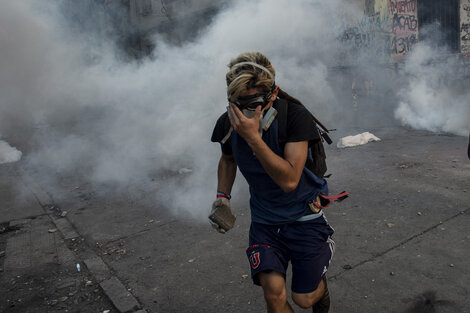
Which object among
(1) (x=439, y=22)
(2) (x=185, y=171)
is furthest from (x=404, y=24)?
(2) (x=185, y=171)

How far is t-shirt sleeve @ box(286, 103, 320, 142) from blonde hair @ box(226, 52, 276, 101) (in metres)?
0.16

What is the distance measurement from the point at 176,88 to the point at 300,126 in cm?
616

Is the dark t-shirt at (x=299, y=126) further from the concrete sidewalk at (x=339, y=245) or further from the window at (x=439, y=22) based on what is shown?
the window at (x=439, y=22)

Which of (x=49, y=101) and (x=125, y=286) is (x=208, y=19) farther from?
(x=125, y=286)

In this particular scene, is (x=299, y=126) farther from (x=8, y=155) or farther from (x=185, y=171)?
(x=8, y=155)

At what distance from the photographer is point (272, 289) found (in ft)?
6.30

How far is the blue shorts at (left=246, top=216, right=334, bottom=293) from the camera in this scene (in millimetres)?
1993

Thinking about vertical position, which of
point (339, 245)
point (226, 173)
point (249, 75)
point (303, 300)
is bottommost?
point (339, 245)

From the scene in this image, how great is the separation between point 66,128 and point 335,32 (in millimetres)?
7419

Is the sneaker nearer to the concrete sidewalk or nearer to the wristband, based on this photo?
the concrete sidewalk

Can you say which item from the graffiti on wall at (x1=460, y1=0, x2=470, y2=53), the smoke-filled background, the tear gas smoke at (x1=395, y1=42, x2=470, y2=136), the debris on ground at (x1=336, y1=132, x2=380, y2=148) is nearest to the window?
the graffiti on wall at (x1=460, y1=0, x2=470, y2=53)

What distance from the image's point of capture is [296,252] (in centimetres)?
201

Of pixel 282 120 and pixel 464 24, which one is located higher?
pixel 282 120

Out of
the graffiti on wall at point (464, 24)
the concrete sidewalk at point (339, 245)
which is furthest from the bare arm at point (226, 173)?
the graffiti on wall at point (464, 24)
